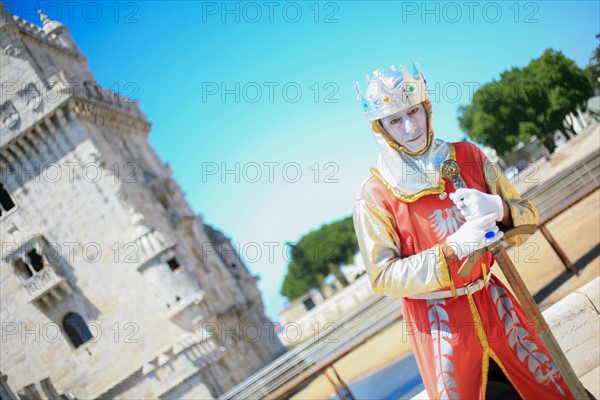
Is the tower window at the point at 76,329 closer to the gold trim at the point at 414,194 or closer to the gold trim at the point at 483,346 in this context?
the gold trim at the point at 414,194

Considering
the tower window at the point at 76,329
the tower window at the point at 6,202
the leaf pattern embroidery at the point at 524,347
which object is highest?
the tower window at the point at 6,202

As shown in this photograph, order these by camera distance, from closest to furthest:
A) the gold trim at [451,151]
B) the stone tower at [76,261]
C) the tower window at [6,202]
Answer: the gold trim at [451,151]
the stone tower at [76,261]
the tower window at [6,202]

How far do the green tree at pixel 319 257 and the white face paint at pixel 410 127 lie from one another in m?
49.4

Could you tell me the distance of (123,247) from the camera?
650 inches

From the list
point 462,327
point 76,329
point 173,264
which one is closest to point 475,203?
point 462,327

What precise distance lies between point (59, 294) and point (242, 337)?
664 cm

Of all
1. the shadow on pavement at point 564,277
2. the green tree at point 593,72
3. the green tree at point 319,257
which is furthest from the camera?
the green tree at point 319,257

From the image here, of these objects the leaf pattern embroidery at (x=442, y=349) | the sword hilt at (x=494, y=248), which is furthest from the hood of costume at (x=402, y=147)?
the leaf pattern embroidery at (x=442, y=349)

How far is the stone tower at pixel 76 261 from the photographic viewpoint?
52.6 ft

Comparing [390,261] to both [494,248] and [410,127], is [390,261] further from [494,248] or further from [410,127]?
[410,127]

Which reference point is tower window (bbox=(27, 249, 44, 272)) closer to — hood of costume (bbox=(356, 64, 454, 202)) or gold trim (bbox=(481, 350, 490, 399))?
hood of costume (bbox=(356, 64, 454, 202))

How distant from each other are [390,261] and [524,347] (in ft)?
2.88

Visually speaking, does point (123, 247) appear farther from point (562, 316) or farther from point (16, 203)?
point (562, 316)

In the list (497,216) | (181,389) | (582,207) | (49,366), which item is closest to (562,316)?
(497,216)
